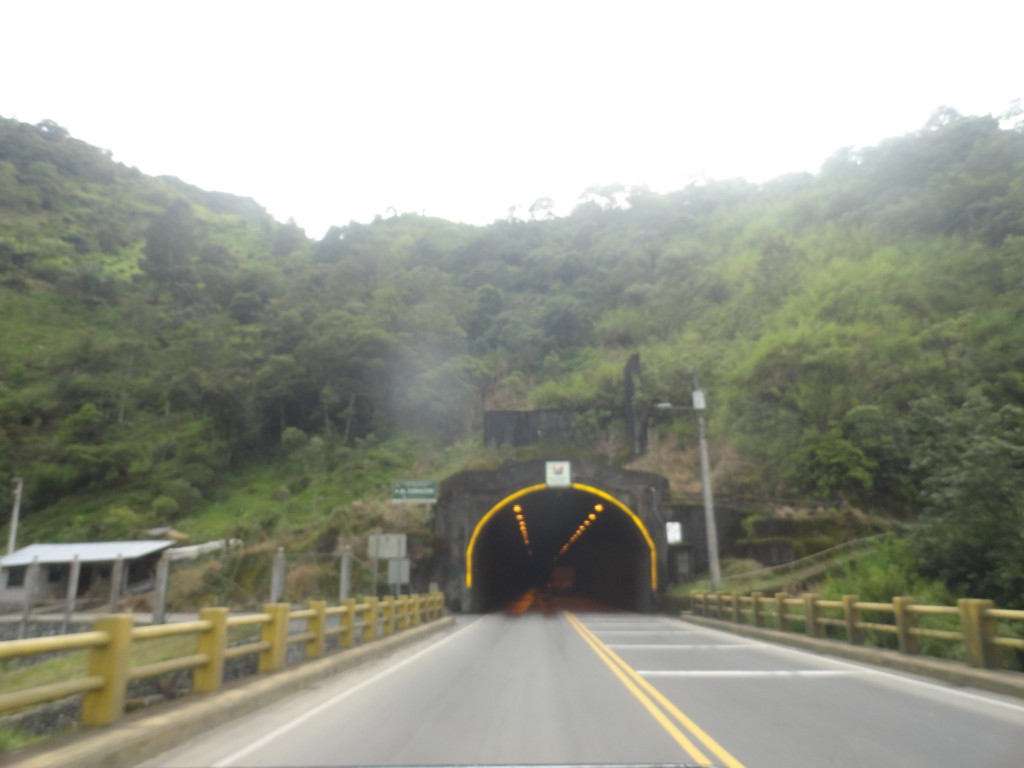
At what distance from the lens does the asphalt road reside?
5.90 metres

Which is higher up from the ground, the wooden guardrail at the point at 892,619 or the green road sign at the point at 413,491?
the green road sign at the point at 413,491

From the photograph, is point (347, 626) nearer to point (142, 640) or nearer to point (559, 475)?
point (142, 640)

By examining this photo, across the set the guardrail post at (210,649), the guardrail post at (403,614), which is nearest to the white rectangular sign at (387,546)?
the guardrail post at (403,614)

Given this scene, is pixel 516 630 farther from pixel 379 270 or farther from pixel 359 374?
pixel 379 270

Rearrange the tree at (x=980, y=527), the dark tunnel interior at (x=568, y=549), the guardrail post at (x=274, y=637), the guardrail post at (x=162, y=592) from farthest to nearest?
the dark tunnel interior at (x=568, y=549)
the guardrail post at (x=162, y=592)
the tree at (x=980, y=527)
the guardrail post at (x=274, y=637)

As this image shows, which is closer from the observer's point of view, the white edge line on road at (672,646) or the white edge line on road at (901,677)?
the white edge line on road at (901,677)

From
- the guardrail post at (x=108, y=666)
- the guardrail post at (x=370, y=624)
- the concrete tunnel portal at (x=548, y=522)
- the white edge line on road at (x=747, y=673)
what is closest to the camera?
the guardrail post at (x=108, y=666)

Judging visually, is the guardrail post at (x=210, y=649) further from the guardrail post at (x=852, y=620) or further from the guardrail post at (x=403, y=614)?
the guardrail post at (x=852, y=620)

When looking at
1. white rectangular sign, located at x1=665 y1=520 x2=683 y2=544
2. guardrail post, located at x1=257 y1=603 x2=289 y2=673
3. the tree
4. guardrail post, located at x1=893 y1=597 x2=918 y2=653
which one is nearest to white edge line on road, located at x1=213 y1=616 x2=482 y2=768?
guardrail post, located at x1=257 y1=603 x2=289 y2=673

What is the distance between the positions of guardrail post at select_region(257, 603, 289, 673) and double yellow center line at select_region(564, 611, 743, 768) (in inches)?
175

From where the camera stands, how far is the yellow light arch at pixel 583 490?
32906 millimetres

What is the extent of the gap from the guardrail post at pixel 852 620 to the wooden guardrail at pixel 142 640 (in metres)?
8.71

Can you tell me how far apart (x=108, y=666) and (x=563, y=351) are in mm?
67104

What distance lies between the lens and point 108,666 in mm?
6031
